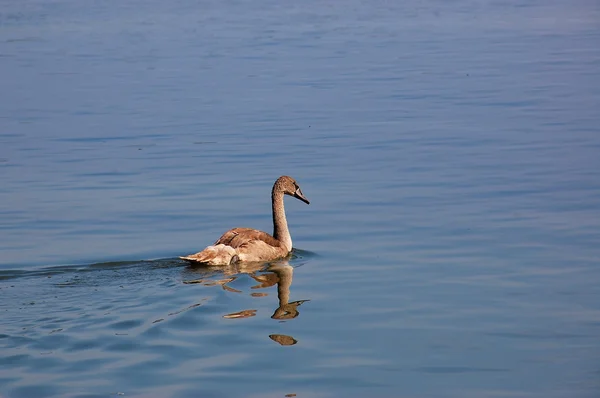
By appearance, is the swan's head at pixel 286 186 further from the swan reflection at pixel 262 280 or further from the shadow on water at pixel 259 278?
the swan reflection at pixel 262 280

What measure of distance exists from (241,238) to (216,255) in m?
0.42

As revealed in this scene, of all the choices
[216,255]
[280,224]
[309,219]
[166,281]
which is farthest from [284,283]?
[309,219]

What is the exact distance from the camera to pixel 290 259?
13.8 metres

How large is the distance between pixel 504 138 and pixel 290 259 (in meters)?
7.43

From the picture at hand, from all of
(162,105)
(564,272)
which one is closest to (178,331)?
(564,272)

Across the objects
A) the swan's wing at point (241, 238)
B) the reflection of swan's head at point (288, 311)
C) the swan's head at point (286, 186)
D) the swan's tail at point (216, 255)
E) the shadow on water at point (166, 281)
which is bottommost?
the reflection of swan's head at point (288, 311)

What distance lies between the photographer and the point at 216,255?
13.2 m

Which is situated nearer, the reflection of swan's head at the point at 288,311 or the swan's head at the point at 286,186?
the reflection of swan's head at the point at 288,311

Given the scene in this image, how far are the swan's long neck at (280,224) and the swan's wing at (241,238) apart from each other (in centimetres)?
24

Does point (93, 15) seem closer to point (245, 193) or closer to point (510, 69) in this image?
point (510, 69)

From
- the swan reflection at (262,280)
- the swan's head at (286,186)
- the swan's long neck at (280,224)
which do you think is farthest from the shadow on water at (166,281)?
the swan's head at (286,186)

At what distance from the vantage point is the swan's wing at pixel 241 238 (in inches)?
528

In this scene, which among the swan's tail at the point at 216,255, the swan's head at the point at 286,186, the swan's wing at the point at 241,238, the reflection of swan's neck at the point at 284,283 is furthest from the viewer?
the swan's head at the point at 286,186

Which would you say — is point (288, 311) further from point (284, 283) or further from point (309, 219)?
point (309, 219)
